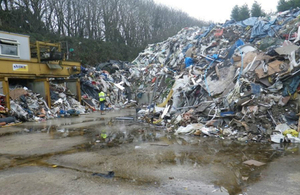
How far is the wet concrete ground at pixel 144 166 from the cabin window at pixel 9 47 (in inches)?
246

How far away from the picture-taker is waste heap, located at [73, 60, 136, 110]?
16766 mm

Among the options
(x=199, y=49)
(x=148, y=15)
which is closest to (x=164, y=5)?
(x=148, y=15)

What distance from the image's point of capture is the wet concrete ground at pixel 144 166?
328 cm

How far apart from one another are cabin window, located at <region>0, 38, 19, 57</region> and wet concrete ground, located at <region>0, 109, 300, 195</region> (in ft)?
20.5

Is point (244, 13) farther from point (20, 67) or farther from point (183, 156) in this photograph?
point (183, 156)

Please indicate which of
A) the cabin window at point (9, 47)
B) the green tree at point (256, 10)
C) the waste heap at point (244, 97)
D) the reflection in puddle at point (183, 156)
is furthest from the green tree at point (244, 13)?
the reflection in puddle at point (183, 156)

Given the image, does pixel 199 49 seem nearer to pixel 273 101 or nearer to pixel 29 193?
pixel 273 101

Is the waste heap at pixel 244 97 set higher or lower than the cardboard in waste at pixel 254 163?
higher

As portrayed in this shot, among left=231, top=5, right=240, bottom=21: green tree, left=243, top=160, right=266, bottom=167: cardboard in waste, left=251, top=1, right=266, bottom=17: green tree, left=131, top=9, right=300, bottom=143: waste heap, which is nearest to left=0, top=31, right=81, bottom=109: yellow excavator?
left=131, top=9, right=300, bottom=143: waste heap

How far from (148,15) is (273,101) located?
32078 millimetres

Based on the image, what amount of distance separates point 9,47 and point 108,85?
332 inches

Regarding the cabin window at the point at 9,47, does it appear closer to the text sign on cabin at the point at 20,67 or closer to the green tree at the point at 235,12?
the text sign on cabin at the point at 20,67

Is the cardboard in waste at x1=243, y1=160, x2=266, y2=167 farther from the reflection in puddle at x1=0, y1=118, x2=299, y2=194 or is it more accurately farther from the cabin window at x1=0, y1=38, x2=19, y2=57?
the cabin window at x1=0, y1=38, x2=19, y2=57

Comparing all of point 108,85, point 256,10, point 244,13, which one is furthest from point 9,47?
point 256,10
